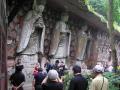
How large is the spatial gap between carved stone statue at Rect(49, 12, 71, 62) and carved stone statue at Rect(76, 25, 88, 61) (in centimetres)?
203

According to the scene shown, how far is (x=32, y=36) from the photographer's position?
14.9 m

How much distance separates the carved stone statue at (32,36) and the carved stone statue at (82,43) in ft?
17.5

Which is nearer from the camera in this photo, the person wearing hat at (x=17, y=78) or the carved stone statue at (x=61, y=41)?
the person wearing hat at (x=17, y=78)

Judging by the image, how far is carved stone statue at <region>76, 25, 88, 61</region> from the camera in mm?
20578

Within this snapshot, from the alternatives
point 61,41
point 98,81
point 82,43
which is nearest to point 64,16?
point 61,41

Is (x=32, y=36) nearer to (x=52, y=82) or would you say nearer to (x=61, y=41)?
(x=61, y=41)

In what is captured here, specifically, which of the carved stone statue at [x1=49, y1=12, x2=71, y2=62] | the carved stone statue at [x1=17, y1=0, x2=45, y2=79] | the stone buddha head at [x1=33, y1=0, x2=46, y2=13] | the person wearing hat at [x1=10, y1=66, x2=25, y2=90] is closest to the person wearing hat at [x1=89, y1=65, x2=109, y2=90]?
the person wearing hat at [x1=10, y1=66, x2=25, y2=90]

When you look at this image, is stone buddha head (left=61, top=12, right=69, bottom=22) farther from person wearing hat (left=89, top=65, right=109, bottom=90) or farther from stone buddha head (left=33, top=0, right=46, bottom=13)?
person wearing hat (left=89, top=65, right=109, bottom=90)

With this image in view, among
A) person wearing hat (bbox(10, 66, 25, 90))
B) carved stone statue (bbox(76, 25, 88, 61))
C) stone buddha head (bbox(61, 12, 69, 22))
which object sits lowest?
person wearing hat (bbox(10, 66, 25, 90))

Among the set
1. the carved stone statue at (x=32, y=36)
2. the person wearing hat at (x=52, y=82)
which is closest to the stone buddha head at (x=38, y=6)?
the carved stone statue at (x=32, y=36)

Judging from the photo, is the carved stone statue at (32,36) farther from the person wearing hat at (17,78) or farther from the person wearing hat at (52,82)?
the person wearing hat at (52,82)

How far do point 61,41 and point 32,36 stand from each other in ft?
10.5

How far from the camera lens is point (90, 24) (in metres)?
21.7

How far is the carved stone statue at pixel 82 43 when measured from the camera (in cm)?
2058
